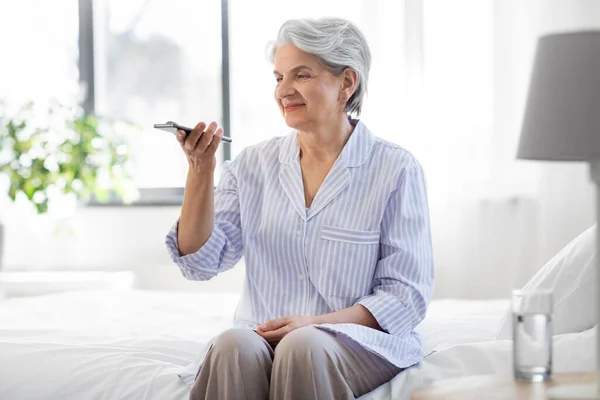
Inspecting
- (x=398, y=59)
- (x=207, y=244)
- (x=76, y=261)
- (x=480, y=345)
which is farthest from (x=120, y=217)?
(x=480, y=345)

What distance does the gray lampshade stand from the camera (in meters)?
1.18

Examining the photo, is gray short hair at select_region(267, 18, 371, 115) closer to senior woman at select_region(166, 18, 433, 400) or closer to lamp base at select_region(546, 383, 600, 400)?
senior woman at select_region(166, 18, 433, 400)

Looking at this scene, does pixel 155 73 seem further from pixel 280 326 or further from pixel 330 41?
pixel 280 326

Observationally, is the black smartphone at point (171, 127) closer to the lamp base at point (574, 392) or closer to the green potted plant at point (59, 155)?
the lamp base at point (574, 392)

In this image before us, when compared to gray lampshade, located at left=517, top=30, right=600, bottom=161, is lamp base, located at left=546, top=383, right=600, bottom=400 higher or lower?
lower

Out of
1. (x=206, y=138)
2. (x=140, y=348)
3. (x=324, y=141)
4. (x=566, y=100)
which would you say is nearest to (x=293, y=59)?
(x=324, y=141)

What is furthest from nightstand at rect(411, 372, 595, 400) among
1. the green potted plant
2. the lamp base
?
the green potted plant

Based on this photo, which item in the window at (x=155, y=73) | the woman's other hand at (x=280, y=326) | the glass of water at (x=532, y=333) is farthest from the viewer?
the window at (x=155, y=73)

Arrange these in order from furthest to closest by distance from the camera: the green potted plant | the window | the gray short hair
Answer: the window, the green potted plant, the gray short hair

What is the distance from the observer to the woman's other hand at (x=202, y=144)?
184cm

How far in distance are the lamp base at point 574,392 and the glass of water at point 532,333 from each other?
2.7 inches

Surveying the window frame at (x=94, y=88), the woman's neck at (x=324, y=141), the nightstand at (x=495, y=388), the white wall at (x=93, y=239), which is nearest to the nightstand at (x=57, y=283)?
the white wall at (x=93, y=239)

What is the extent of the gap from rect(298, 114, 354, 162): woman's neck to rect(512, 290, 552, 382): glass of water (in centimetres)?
82

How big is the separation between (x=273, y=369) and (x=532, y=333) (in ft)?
1.61
